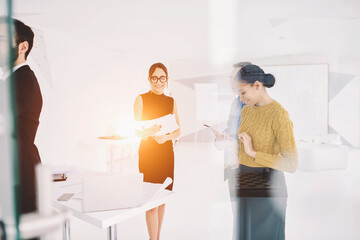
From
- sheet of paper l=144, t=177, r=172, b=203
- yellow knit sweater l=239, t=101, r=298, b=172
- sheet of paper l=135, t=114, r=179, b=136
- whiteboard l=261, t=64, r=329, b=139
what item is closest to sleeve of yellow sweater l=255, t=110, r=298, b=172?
yellow knit sweater l=239, t=101, r=298, b=172

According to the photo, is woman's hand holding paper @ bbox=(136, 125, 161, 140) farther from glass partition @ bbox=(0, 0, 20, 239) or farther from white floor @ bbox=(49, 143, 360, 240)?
glass partition @ bbox=(0, 0, 20, 239)

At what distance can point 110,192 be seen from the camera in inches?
43.4

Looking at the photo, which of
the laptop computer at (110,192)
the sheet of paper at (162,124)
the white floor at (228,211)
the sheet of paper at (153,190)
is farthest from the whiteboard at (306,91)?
the laptop computer at (110,192)

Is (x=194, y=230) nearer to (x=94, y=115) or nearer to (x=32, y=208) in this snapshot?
(x=32, y=208)

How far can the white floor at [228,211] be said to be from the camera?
2.24 metres

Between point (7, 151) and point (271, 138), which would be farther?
point (271, 138)

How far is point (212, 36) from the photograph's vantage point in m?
3.84

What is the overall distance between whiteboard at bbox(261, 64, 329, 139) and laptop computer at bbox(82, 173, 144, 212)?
210 inches

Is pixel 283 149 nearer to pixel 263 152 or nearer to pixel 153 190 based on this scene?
pixel 263 152

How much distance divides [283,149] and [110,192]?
0.83 meters

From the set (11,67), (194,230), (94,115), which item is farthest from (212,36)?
(11,67)

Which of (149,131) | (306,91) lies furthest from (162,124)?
Answer: (306,91)

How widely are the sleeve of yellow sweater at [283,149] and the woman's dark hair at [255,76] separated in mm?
168

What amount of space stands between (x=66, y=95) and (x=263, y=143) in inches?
123
